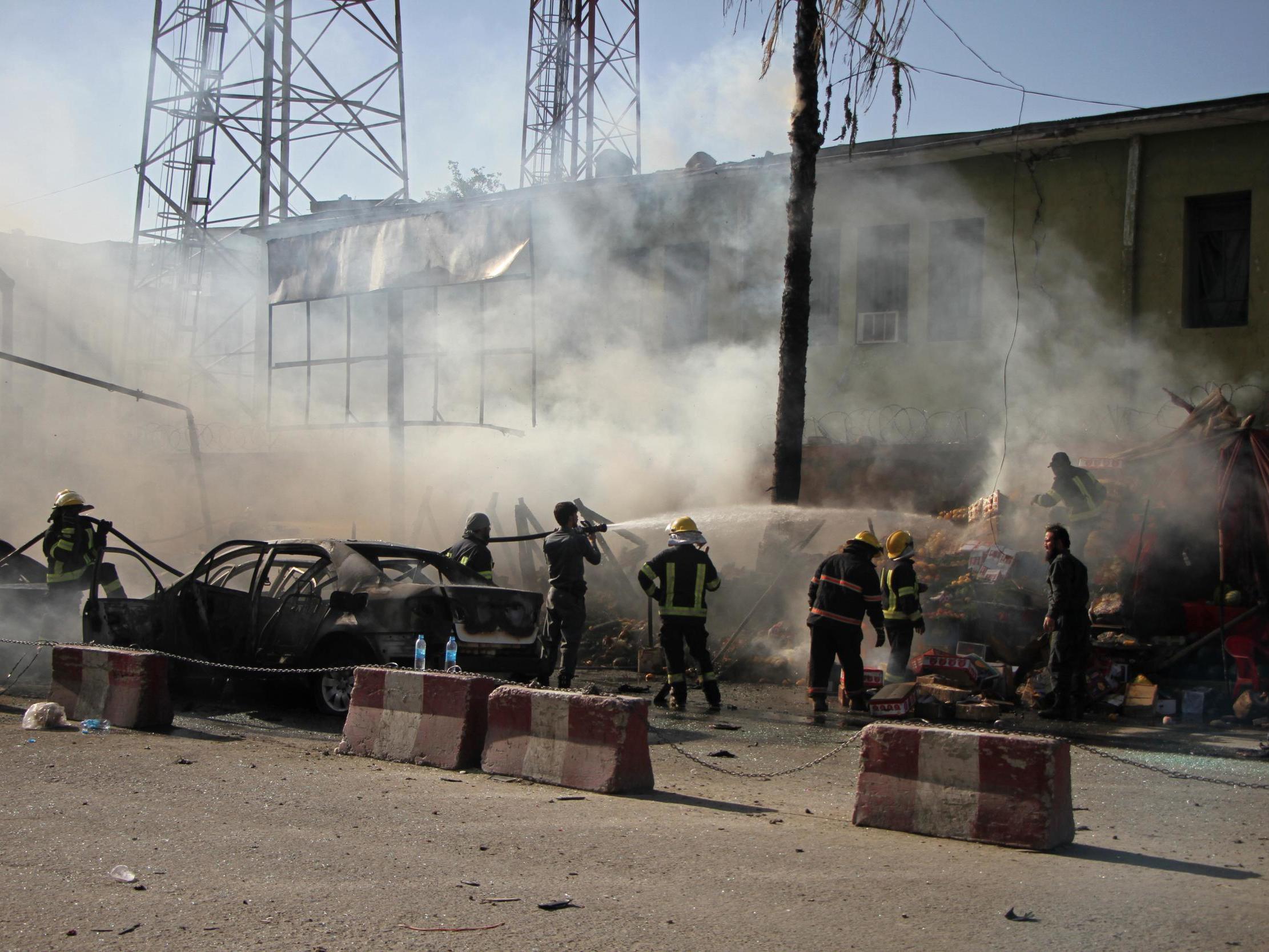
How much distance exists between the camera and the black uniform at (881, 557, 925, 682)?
10.7 m

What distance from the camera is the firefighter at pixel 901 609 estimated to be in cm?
1069

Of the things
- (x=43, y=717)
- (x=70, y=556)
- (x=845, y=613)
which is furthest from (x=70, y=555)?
(x=845, y=613)

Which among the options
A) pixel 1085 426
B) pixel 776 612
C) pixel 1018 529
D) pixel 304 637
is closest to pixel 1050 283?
pixel 1085 426

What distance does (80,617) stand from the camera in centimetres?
1088

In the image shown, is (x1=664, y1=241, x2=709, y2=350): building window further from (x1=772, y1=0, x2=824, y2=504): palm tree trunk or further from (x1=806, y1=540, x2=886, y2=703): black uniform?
(x1=806, y1=540, x2=886, y2=703): black uniform

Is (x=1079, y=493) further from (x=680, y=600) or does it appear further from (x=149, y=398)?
(x=149, y=398)

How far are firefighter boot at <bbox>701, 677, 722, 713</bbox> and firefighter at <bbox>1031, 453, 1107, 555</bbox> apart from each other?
4.77 meters

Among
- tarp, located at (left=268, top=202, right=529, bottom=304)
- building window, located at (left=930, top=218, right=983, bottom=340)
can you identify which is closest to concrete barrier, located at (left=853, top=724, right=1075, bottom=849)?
tarp, located at (left=268, top=202, right=529, bottom=304)

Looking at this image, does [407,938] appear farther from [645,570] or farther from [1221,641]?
[1221,641]

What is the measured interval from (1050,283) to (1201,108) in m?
3.02

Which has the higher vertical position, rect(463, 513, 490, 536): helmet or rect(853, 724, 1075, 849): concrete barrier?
rect(463, 513, 490, 536): helmet

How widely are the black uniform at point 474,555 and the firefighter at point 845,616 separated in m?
3.36

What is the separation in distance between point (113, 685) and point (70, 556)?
2.86 metres

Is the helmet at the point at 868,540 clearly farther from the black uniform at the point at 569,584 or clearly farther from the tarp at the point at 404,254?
the tarp at the point at 404,254
